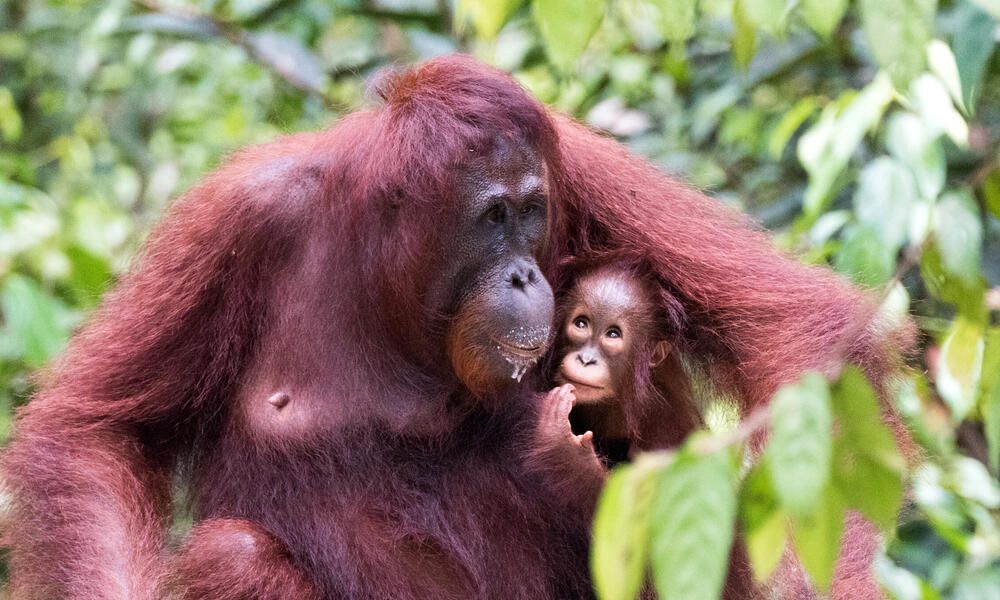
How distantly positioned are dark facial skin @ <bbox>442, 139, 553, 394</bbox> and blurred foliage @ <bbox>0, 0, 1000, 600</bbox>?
32 centimetres

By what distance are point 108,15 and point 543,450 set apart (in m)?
2.73

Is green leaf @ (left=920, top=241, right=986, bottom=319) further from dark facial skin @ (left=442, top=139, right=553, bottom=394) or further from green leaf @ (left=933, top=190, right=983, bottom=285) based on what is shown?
dark facial skin @ (left=442, top=139, right=553, bottom=394)

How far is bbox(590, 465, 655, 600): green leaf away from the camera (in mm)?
1071

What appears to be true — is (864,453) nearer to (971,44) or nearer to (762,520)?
(762,520)

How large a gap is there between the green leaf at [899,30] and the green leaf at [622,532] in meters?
0.46

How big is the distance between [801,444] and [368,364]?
156 centimetres

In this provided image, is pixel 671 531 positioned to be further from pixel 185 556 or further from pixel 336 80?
pixel 336 80

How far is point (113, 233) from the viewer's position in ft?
14.1

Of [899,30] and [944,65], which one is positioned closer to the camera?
[899,30]

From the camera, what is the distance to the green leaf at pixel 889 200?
2537mm

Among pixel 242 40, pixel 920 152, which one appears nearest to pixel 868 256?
pixel 920 152

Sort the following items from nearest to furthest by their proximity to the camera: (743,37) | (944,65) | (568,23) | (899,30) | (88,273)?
(899,30) → (568,23) → (743,37) → (944,65) → (88,273)

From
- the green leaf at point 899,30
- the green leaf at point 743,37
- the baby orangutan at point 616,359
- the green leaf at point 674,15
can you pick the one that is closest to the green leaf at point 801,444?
the green leaf at point 899,30

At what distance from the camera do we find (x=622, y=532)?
1084 millimetres
